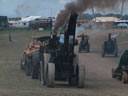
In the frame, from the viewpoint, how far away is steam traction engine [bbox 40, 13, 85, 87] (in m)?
13.8

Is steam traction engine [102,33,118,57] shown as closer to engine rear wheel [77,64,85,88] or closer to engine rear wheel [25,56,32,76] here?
engine rear wheel [25,56,32,76]

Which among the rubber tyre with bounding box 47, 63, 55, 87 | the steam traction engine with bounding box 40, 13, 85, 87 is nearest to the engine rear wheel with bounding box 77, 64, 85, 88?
the steam traction engine with bounding box 40, 13, 85, 87

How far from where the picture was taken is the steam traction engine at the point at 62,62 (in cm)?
1380

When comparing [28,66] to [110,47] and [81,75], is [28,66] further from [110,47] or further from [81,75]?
[110,47]

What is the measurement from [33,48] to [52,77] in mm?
5240

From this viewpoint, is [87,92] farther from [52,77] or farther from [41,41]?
[41,41]

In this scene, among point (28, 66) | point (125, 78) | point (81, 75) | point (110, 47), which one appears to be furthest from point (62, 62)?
point (110, 47)

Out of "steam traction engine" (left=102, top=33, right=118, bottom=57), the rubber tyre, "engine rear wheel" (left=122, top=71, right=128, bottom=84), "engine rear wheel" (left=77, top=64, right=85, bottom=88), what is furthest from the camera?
"steam traction engine" (left=102, top=33, right=118, bottom=57)

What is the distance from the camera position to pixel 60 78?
14.5 metres

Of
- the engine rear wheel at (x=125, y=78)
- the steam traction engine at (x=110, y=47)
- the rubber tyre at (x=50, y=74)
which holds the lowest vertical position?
the engine rear wheel at (x=125, y=78)

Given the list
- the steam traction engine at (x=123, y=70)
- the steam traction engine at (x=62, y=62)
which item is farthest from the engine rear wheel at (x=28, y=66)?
the steam traction engine at (x=123, y=70)

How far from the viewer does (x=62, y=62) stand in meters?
14.3

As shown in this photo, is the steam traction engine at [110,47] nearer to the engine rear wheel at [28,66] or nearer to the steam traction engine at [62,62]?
the engine rear wheel at [28,66]

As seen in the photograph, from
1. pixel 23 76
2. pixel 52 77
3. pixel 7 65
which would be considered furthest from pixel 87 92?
pixel 7 65
